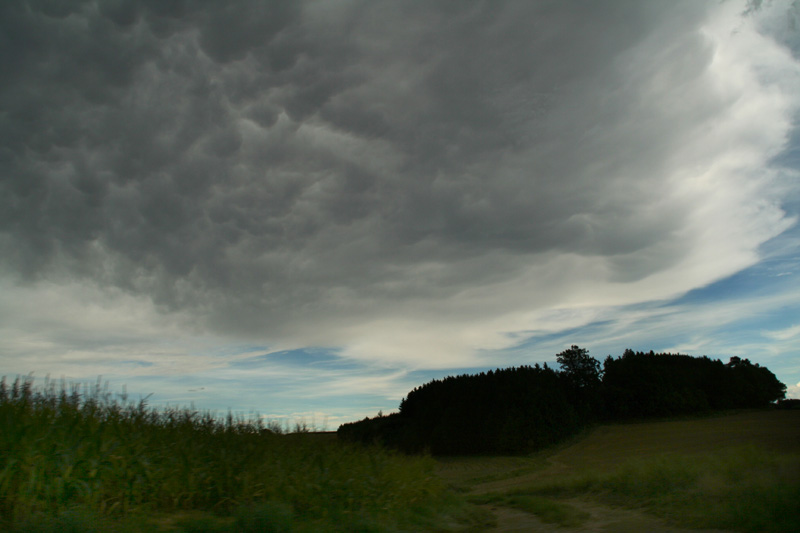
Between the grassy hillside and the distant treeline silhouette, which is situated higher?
the distant treeline silhouette

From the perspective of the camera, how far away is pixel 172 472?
8.36 metres

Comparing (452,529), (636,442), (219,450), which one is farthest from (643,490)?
(636,442)

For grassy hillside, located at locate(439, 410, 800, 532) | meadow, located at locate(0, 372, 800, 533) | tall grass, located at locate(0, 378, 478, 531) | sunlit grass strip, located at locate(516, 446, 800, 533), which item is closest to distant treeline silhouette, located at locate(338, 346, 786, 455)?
grassy hillside, located at locate(439, 410, 800, 532)

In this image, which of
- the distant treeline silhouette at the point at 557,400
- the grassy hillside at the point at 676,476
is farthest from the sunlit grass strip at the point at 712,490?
the distant treeline silhouette at the point at 557,400

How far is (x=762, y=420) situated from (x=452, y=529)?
3448 centimetres

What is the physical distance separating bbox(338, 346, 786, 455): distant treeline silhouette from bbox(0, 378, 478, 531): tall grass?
3081 cm

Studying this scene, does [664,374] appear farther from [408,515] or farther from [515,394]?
[408,515]

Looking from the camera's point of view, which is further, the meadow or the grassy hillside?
the grassy hillside

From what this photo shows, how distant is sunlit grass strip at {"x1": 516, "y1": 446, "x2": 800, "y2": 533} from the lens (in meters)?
8.97

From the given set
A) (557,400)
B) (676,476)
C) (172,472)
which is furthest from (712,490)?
(557,400)

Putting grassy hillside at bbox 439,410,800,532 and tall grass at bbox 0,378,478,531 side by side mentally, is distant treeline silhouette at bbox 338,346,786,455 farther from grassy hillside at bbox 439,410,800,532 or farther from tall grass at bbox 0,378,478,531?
tall grass at bbox 0,378,478,531

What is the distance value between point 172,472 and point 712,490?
1290 cm

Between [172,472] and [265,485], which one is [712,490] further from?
[172,472]

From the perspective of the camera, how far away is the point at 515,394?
44062 millimetres
